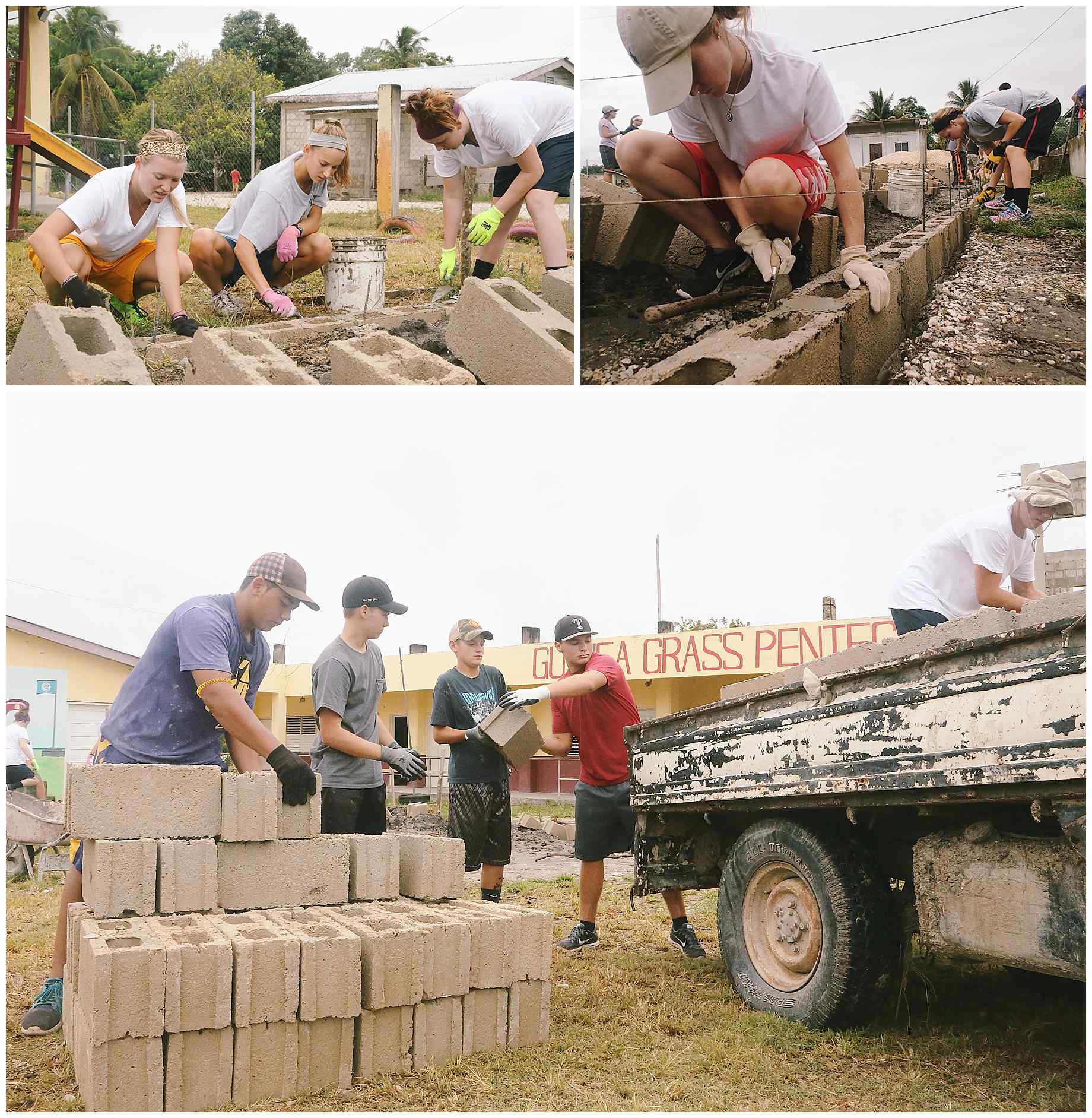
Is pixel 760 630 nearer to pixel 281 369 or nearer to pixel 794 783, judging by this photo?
pixel 281 369

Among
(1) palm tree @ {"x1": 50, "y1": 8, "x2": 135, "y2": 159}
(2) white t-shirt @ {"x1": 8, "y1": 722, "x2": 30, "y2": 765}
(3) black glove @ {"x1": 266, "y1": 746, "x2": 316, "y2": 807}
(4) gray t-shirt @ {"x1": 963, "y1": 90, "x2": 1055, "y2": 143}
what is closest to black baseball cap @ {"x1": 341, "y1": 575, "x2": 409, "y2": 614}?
(3) black glove @ {"x1": 266, "y1": 746, "x2": 316, "y2": 807}

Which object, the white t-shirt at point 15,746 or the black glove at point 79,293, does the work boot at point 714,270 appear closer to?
the black glove at point 79,293

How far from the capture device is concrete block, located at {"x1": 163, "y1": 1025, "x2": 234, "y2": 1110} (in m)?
3.13

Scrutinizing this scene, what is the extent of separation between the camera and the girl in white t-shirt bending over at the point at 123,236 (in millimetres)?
6027

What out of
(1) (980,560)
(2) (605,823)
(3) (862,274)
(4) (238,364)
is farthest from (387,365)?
(1) (980,560)

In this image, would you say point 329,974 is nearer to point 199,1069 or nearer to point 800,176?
point 199,1069

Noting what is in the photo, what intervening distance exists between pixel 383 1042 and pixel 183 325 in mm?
4721

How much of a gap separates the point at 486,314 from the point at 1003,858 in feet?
15.0

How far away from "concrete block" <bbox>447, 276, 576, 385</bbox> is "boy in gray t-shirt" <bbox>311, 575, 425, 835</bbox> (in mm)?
1855

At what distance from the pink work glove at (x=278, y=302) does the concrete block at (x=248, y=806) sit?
3950 mm

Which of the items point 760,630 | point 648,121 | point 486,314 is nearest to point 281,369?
point 486,314

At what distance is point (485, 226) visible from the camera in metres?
6.47

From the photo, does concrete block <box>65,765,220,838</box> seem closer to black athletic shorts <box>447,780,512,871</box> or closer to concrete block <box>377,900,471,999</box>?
concrete block <box>377,900,471,999</box>

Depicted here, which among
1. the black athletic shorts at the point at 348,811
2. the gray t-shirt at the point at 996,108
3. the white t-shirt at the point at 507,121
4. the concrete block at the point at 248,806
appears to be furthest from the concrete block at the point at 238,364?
the gray t-shirt at the point at 996,108
